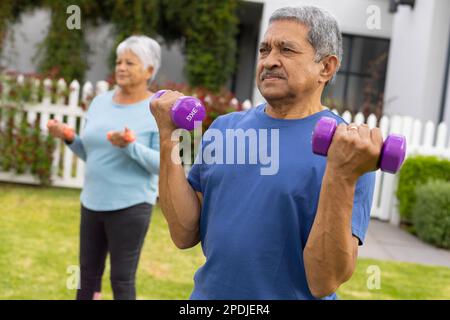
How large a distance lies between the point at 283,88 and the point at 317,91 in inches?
5.8

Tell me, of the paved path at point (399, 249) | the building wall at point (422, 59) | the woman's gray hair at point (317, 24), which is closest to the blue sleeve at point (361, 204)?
the woman's gray hair at point (317, 24)

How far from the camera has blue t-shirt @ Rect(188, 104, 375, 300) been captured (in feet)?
5.92

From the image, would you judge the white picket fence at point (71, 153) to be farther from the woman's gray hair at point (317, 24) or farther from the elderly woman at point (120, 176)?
the woman's gray hair at point (317, 24)

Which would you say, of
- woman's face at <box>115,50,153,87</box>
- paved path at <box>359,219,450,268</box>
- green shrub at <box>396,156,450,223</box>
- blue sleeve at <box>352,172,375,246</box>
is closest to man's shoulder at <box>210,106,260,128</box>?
blue sleeve at <box>352,172,375,246</box>

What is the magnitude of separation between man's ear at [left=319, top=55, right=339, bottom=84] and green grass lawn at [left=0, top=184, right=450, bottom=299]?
3.07 meters

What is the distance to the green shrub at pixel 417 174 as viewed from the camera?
25.1 ft

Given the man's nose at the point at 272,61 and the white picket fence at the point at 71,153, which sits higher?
the man's nose at the point at 272,61

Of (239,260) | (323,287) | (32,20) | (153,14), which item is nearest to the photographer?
(323,287)

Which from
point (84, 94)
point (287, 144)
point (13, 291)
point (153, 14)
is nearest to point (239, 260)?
point (287, 144)

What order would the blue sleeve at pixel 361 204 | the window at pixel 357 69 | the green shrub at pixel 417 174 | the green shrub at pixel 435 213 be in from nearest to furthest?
the blue sleeve at pixel 361 204, the green shrub at pixel 435 213, the green shrub at pixel 417 174, the window at pixel 357 69

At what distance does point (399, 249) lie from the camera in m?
6.77

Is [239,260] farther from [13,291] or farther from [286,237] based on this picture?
[13,291]

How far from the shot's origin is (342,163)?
5.09ft

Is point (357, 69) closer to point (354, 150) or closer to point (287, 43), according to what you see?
point (287, 43)
